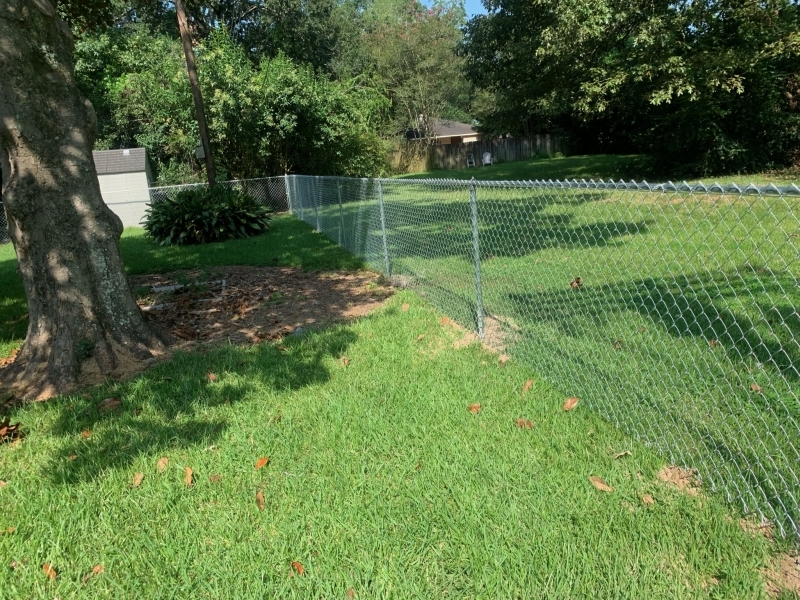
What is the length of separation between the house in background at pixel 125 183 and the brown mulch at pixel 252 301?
10.2 meters

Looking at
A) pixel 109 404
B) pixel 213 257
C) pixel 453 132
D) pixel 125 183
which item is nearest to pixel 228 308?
pixel 109 404

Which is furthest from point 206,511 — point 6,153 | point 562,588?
point 6,153

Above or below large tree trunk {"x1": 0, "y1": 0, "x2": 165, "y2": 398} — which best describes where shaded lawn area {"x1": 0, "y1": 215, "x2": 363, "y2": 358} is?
below

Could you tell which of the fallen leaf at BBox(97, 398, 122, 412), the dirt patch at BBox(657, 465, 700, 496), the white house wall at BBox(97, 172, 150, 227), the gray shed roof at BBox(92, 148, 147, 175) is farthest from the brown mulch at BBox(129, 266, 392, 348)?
the gray shed roof at BBox(92, 148, 147, 175)

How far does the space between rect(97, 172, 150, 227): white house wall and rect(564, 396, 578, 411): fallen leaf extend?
56.7 ft

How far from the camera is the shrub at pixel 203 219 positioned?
12656 mm

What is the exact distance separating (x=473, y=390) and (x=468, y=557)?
1.55 metres

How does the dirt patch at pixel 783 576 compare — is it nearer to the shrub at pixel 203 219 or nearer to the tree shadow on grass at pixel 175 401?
the tree shadow on grass at pixel 175 401

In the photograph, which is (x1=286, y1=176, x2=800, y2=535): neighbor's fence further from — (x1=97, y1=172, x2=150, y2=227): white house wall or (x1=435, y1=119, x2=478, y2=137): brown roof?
(x1=435, y1=119, x2=478, y2=137): brown roof

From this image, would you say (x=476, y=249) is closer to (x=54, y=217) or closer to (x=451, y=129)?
(x=54, y=217)

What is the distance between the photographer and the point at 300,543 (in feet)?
7.75

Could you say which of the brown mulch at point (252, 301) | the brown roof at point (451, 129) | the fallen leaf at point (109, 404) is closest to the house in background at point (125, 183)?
the brown mulch at point (252, 301)

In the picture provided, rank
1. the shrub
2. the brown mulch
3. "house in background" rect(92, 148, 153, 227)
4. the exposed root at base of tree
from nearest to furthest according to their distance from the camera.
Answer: the exposed root at base of tree
the brown mulch
the shrub
"house in background" rect(92, 148, 153, 227)

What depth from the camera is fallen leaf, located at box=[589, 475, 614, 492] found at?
8.31ft
